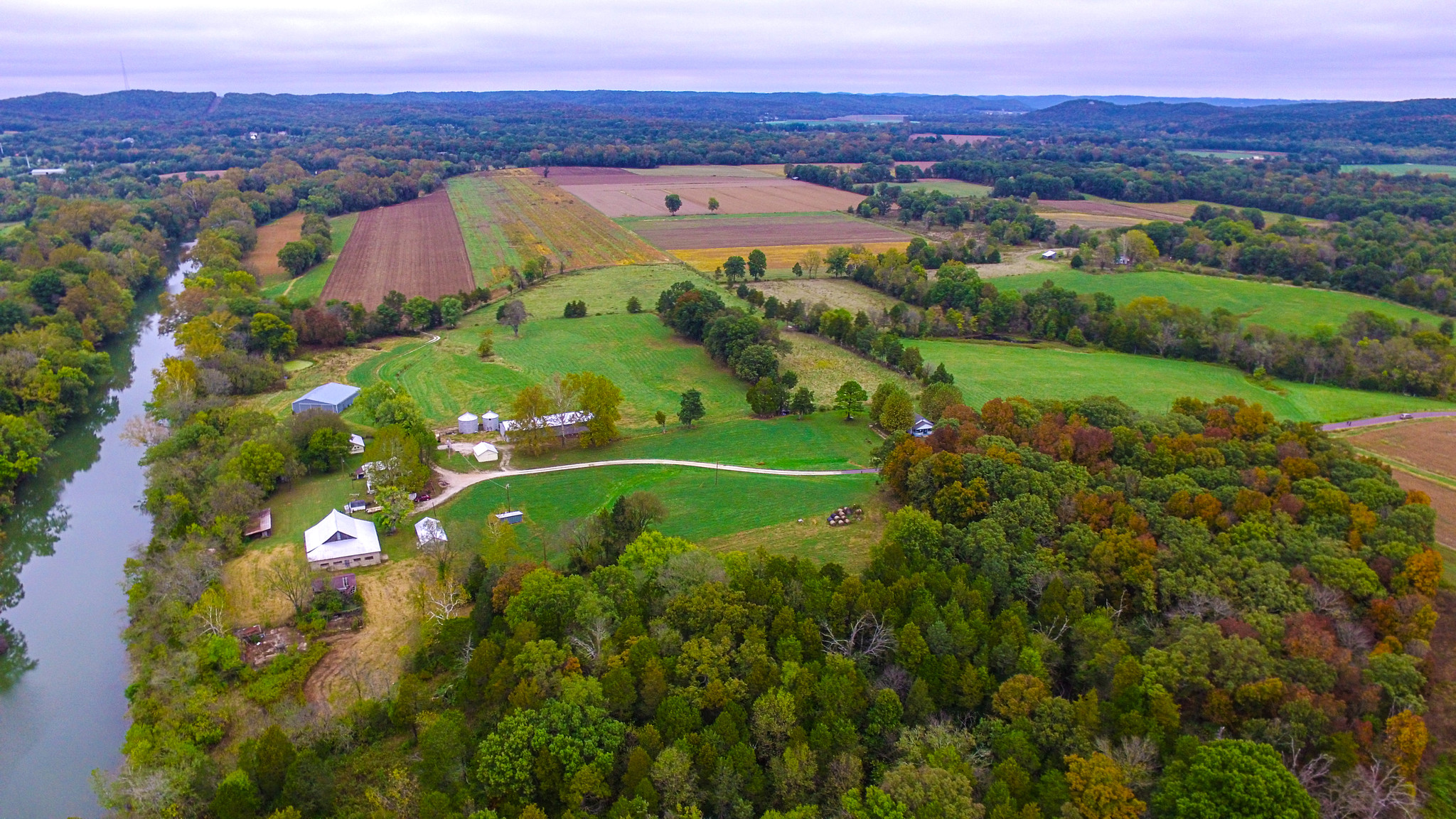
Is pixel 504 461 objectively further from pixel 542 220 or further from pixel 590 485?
pixel 542 220

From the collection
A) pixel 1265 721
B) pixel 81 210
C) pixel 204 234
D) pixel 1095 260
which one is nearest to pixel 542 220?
pixel 204 234

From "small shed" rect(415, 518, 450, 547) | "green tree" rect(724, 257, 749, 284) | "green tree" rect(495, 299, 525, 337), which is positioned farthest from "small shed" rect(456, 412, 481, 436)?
"green tree" rect(724, 257, 749, 284)

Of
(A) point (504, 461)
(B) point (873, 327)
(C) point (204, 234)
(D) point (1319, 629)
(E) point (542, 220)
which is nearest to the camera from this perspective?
(D) point (1319, 629)

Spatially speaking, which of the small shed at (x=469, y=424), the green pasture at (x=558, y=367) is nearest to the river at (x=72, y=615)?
the green pasture at (x=558, y=367)

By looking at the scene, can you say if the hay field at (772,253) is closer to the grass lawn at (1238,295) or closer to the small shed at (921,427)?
the grass lawn at (1238,295)

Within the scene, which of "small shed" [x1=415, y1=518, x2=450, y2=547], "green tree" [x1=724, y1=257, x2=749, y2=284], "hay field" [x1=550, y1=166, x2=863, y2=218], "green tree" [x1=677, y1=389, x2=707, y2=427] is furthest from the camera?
"hay field" [x1=550, y1=166, x2=863, y2=218]

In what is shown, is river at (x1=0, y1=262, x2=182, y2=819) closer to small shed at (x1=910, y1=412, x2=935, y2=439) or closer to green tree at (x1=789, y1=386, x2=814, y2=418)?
green tree at (x1=789, y1=386, x2=814, y2=418)
